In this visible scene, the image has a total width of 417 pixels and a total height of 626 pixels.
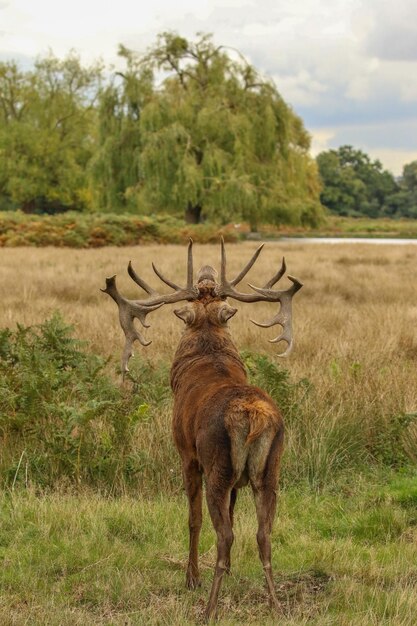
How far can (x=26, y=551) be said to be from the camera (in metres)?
4.98

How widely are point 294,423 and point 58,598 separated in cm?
335

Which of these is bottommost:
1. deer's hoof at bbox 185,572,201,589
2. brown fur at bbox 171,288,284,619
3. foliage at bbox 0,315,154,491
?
deer's hoof at bbox 185,572,201,589

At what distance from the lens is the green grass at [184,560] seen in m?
4.08

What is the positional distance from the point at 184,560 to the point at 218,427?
4.78ft

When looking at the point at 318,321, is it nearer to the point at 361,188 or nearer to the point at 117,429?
the point at 117,429

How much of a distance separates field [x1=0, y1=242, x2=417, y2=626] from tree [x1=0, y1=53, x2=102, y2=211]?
157ft

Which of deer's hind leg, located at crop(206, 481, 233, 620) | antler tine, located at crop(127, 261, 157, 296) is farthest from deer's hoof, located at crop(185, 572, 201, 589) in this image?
antler tine, located at crop(127, 261, 157, 296)

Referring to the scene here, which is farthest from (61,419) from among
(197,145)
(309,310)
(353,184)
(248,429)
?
→ (353,184)

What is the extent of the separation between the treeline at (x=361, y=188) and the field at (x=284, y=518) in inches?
3151

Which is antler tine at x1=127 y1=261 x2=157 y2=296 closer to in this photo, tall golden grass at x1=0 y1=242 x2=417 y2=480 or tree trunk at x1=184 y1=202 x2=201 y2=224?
tall golden grass at x1=0 y1=242 x2=417 y2=480

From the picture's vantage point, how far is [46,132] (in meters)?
58.3

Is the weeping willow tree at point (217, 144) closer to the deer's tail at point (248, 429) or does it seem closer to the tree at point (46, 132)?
the tree at point (46, 132)

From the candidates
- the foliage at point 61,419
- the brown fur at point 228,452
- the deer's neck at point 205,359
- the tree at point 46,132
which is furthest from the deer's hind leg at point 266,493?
the tree at point 46,132

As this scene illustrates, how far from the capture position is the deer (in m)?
3.77
